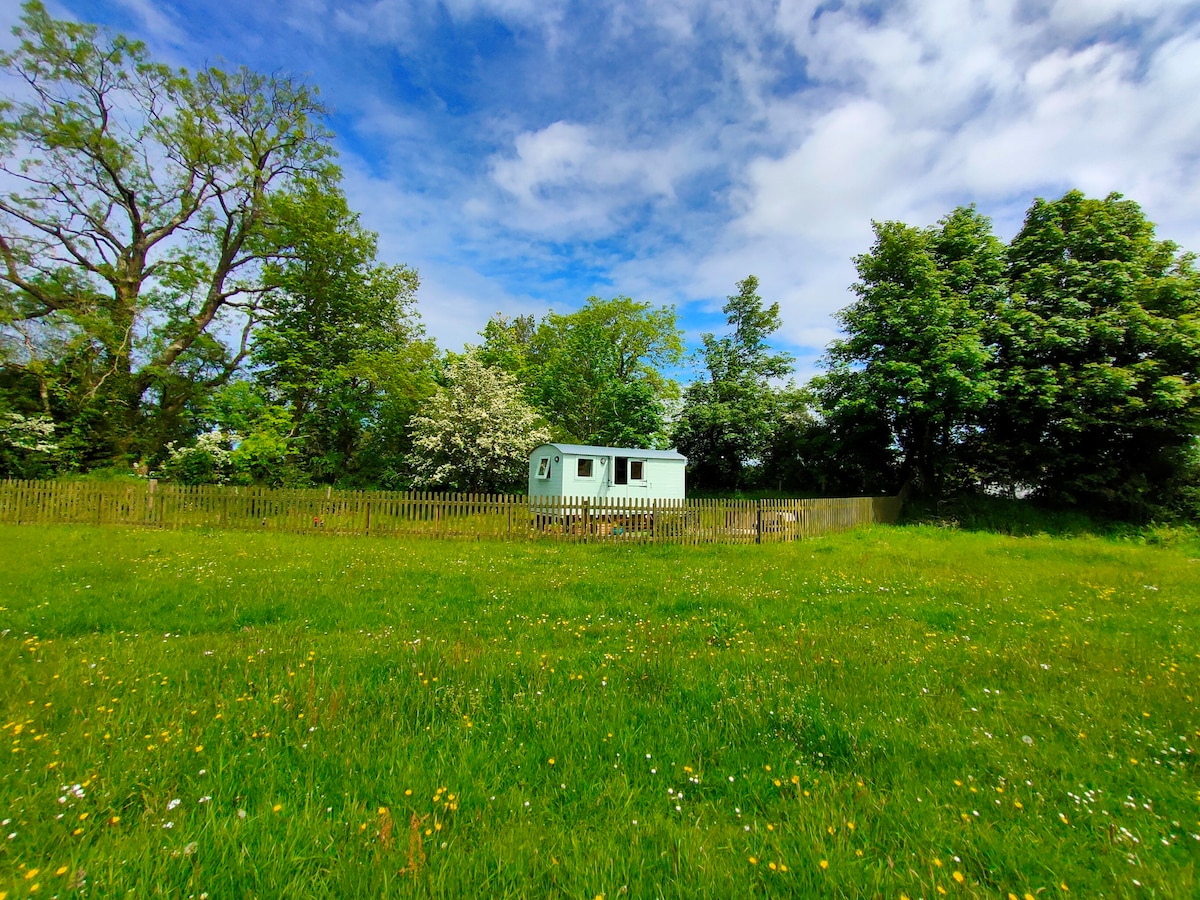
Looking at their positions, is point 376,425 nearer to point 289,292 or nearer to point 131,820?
point 289,292

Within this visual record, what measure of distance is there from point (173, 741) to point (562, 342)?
3515 cm

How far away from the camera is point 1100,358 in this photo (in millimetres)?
17344

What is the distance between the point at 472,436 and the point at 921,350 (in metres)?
20.6

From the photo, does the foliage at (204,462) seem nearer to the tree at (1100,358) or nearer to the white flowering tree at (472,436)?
the white flowering tree at (472,436)

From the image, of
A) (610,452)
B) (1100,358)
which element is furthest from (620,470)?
(1100,358)

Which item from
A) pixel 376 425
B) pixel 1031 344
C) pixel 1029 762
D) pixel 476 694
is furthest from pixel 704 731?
pixel 376 425

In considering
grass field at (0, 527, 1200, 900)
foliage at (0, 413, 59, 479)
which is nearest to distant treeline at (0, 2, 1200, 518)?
foliage at (0, 413, 59, 479)

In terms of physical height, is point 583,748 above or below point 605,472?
below

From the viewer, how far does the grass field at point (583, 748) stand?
73.8 inches

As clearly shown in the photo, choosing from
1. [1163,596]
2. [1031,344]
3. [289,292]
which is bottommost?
[1163,596]

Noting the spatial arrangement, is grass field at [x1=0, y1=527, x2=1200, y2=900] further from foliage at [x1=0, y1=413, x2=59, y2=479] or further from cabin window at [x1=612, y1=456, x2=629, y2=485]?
foliage at [x1=0, y1=413, x2=59, y2=479]

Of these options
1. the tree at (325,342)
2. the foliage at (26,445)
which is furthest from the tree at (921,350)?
the foliage at (26,445)

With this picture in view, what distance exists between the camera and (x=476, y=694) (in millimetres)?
3324

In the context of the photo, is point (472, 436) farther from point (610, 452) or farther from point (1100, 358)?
point (1100, 358)
